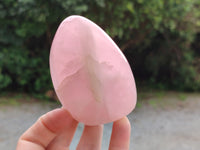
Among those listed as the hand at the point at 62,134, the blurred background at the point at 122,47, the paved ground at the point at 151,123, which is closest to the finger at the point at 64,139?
the hand at the point at 62,134

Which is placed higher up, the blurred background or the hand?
the hand

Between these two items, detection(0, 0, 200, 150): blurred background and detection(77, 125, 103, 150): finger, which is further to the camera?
detection(0, 0, 200, 150): blurred background

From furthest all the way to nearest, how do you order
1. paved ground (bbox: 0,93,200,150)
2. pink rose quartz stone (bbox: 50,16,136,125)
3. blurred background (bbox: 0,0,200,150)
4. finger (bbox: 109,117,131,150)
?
1. blurred background (bbox: 0,0,200,150)
2. paved ground (bbox: 0,93,200,150)
3. finger (bbox: 109,117,131,150)
4. pink rose quartz stone (bbox: 50,16,136,125)

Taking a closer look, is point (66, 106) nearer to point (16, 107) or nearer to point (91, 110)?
point (91, 110)

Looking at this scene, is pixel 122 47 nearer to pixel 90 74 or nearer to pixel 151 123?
pixel 151 123

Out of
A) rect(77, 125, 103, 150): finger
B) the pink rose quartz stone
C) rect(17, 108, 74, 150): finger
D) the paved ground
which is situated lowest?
the paved ground

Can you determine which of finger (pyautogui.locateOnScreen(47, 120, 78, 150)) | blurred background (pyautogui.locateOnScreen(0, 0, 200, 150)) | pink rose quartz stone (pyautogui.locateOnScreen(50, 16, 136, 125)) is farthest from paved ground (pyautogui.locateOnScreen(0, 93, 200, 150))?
pink rose quartz stone (pyautogui.locateOnScreen(50, 16, 136, 125))

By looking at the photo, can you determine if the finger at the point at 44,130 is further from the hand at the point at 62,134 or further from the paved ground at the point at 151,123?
the paved ground at the point at 151,123

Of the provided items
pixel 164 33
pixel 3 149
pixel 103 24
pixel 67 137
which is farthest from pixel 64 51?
pixel 164 33

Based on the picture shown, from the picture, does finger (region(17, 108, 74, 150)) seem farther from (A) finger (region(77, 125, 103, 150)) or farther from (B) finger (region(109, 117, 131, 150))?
(B) finger (region(109, 117, 131, 150))
